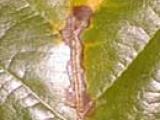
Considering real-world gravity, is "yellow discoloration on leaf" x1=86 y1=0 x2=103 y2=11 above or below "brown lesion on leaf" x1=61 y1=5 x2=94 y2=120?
above

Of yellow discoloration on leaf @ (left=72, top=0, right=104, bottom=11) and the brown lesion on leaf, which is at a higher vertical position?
yellow discoloration on leaf @ (left=72, top=0, right=104, bottom=11)

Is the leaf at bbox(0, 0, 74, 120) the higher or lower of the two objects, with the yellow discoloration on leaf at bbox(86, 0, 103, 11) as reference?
lower

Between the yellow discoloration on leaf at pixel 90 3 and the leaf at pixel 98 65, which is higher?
the yellow discoloration on leaf at pixel 90 3

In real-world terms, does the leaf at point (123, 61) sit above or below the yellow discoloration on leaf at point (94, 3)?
below

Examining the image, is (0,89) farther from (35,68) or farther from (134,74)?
(134,74)

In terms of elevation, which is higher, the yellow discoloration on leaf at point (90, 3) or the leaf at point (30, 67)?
the yellow discoloration on leaf at point (90, 3)

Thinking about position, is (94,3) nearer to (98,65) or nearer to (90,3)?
(90,3)

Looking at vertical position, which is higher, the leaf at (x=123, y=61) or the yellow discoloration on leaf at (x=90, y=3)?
the yellow discoloration on leaf at (x=90, y=3)

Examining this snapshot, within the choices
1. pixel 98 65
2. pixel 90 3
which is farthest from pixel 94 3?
pixel 98 65

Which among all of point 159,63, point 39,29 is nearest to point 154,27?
point 159,63

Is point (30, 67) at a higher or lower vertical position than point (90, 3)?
lower
